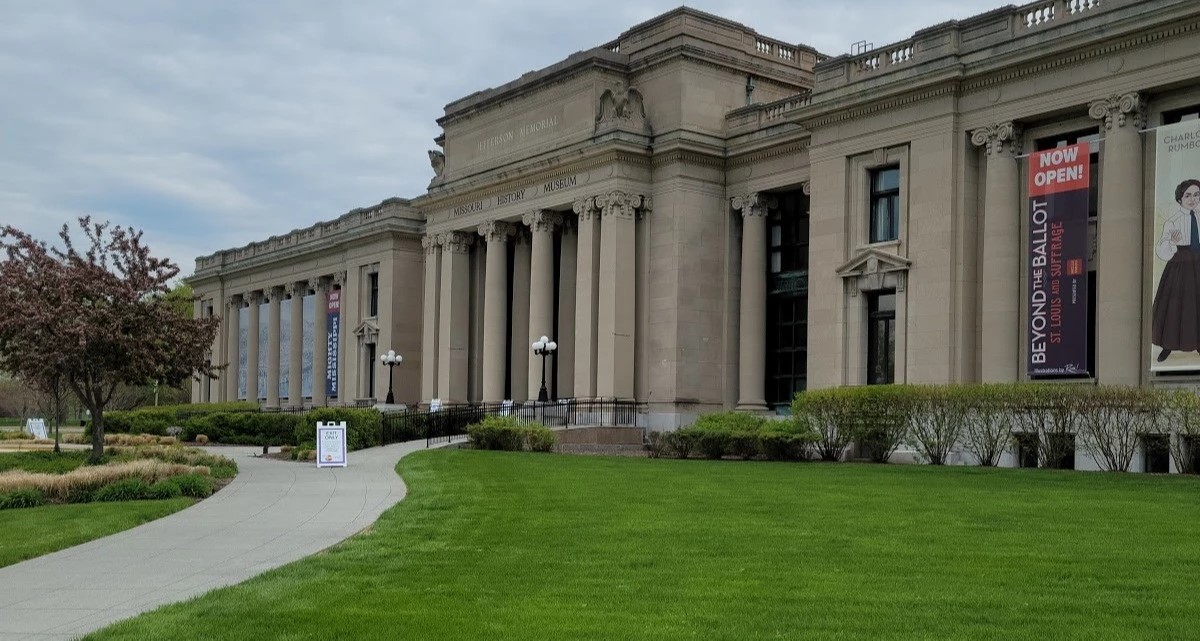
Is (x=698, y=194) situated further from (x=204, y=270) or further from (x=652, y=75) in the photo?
(x=204, y=270)

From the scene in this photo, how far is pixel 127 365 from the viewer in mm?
33625

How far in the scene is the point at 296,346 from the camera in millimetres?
76875

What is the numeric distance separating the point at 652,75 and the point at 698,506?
3166 centimetres

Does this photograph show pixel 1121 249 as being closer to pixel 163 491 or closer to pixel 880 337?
pixel 880 337

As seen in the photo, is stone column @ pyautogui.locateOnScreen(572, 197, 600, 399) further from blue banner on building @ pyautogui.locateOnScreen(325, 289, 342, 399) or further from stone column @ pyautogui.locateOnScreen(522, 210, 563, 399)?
blue banner on building @ pyautogui.locateOnScreen(325, 289, 342, 399)

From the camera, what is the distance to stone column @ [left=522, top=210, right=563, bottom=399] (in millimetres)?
51688

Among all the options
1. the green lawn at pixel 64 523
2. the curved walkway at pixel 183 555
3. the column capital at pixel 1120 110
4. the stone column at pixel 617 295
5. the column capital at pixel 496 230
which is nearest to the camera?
the curved walkway at pixel 183 555

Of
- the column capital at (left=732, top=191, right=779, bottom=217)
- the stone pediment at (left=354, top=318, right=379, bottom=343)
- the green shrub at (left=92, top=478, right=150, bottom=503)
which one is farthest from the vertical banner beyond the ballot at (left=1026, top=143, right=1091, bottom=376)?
the stone pediment at (left=354, top=318, right=379, bottom=343)

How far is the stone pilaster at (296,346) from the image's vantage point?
251ft

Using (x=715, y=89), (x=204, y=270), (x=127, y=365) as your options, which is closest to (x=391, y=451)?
(x=127, y=365)

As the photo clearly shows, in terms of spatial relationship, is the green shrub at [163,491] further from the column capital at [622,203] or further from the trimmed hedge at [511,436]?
the column capital at [622,203]

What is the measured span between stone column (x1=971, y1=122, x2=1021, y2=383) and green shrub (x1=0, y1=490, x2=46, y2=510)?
79.0ft

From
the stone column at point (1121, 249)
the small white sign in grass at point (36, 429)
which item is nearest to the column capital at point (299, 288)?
the small white sign in grass at point (36, 429)

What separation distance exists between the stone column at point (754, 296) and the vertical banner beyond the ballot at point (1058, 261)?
552 inches
